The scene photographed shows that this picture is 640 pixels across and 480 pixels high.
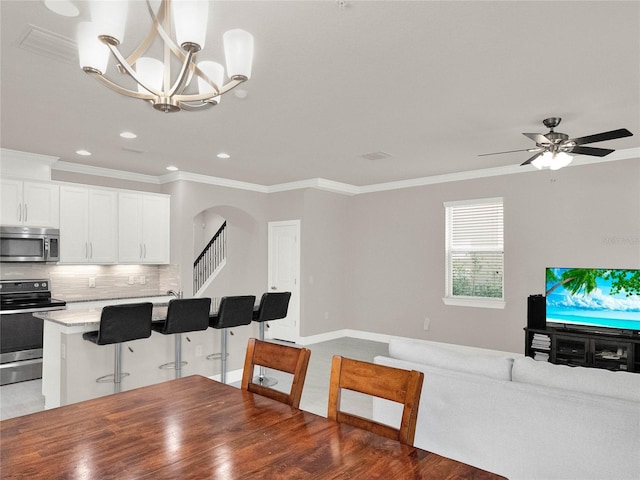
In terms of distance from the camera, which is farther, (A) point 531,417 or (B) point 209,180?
(B) point 209,180

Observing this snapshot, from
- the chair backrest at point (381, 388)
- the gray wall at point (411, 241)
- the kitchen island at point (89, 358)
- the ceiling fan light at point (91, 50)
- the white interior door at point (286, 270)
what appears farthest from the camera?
the white interior door at point (286, 270)

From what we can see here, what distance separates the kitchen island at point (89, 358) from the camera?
3572 millimetres

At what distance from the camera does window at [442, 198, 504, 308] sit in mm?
6359

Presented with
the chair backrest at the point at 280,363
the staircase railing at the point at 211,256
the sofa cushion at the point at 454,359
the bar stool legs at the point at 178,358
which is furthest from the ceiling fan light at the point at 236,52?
the staircase railing at the point at 211,256

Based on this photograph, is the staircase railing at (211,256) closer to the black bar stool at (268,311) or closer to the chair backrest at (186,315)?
the black bar stool at (268,311)

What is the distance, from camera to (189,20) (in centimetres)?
168

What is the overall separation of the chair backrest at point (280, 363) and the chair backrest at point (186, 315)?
6.15 feet

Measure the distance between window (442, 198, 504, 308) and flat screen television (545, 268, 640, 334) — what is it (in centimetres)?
93

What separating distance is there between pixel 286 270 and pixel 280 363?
5557 millimetres

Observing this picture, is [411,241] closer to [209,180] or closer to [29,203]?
[209,180]

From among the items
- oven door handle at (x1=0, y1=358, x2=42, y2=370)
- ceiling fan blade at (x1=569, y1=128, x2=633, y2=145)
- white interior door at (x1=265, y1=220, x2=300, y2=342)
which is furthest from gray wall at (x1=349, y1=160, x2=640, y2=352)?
oven door handle at (x1=0, y1=358, x2=42, y2=370)

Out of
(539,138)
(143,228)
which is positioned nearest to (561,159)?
(539,138)

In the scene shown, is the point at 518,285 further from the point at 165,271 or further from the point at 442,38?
the point at 165,271

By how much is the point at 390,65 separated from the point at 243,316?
107 inches
